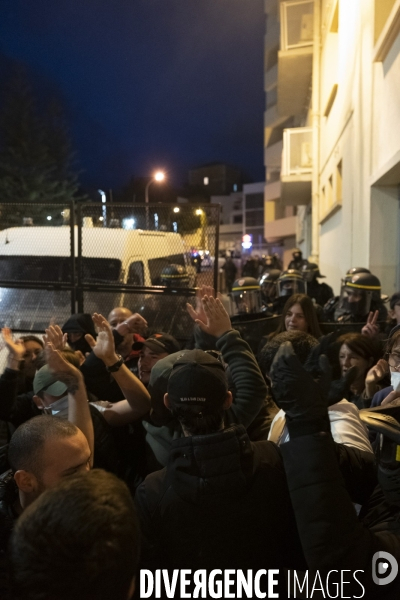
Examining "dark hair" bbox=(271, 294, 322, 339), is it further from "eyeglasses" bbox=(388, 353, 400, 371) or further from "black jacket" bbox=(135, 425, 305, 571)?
"black jacket" bbox=(135, 425, 305, 571)

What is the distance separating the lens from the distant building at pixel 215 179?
301 ft

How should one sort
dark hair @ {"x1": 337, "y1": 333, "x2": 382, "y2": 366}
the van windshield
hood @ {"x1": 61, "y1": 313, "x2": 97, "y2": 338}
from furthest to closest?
the van windshield
hood @ {"x1": 61, "y1": 313, "x2": 97, "y2": 338}
dark hair @ {"x1": 337, "y1": 333, "x2": 382, "y2": 366}

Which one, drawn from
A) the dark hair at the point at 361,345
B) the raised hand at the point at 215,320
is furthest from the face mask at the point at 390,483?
the dark hair at the point at 361,345

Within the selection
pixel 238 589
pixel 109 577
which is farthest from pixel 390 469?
pixel 109 577

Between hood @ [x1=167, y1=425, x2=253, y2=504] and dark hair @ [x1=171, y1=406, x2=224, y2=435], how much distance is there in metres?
0.10

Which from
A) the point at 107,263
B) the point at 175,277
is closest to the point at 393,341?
the point at 175,277

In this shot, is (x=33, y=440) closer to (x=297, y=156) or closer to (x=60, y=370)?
(x=60, y=370)

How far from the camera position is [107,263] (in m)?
6.32

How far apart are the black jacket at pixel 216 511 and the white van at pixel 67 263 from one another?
4.26 metres

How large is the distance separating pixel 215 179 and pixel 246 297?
89159mm

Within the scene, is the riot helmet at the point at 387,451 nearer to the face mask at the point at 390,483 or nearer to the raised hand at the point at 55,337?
the face mask at the point at 390,483

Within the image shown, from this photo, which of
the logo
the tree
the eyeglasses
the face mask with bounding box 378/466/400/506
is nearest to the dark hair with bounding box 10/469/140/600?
the logo

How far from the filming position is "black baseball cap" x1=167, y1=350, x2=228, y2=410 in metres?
1.85

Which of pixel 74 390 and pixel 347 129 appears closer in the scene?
pixel 74 390
